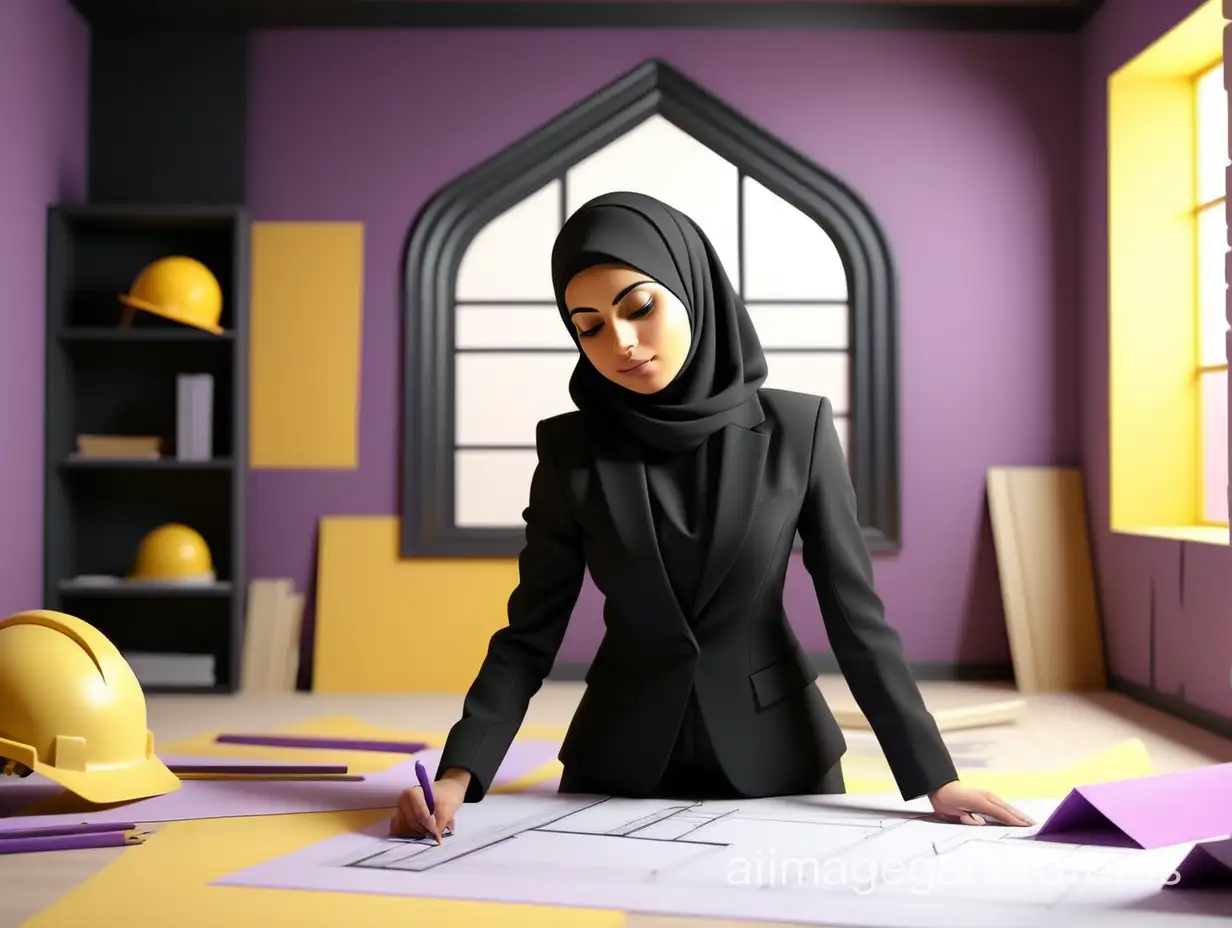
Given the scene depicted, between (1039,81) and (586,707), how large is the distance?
398cm

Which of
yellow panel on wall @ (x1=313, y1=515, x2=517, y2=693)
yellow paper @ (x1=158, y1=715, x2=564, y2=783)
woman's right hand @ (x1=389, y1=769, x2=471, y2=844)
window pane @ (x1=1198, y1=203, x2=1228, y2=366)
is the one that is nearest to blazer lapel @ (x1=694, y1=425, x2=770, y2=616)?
woman's right hand @ (x1=389, y1=769, x2=471, y2=844)

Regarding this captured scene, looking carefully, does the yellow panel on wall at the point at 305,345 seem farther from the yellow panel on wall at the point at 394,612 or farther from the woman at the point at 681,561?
the woman at the point at 681,561

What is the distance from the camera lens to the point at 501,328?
16.5ft

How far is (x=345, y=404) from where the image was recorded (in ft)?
16.1

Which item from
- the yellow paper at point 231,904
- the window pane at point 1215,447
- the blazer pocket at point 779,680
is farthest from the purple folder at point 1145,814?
the window pane at point 1215,447

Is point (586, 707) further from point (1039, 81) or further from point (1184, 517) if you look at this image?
point (1039, 81)

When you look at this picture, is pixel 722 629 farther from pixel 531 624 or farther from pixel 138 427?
pixel 138 427

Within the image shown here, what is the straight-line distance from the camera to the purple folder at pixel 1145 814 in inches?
67.2

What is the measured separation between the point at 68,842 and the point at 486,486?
3165 millimetres

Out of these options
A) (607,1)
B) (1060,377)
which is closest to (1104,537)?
(1060,377)

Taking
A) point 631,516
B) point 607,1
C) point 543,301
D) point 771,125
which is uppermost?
point 607,1

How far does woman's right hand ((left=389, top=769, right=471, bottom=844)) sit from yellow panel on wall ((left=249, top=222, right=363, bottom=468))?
10.6 feet

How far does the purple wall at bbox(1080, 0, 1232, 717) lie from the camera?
378cm

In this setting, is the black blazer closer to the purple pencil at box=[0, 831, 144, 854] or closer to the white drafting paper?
the white drafting paper
